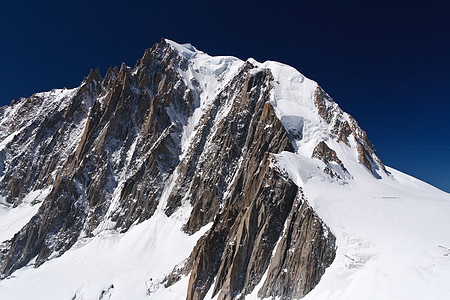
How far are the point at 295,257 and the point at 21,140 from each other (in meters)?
103

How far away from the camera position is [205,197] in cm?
5612

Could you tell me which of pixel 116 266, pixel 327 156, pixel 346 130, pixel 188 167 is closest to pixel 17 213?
pixel 116 266

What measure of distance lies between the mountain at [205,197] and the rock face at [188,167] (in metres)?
0.27

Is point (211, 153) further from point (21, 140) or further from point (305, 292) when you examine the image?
point (21, 140)

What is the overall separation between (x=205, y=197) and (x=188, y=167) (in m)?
11.6

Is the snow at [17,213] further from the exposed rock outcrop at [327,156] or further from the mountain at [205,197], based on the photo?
the exposed rock outcrop at [327,156]

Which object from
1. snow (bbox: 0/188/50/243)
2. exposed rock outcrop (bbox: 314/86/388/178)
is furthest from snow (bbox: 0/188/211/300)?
exposed rock outcrop (bbox: 314/86/388/178)

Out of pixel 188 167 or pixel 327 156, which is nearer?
pixel 327 156

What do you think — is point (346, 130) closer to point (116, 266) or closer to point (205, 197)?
point (205, 197)

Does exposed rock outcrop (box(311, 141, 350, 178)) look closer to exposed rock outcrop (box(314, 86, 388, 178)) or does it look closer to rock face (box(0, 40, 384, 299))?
rock face (box(0, 40, 384, 299))

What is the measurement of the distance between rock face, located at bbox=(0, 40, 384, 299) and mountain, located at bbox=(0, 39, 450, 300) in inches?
10.8

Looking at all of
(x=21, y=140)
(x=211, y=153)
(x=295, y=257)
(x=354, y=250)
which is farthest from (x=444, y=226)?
(x=21, y=140)

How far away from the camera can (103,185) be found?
69500 millimetres

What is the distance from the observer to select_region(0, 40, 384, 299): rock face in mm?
30859
